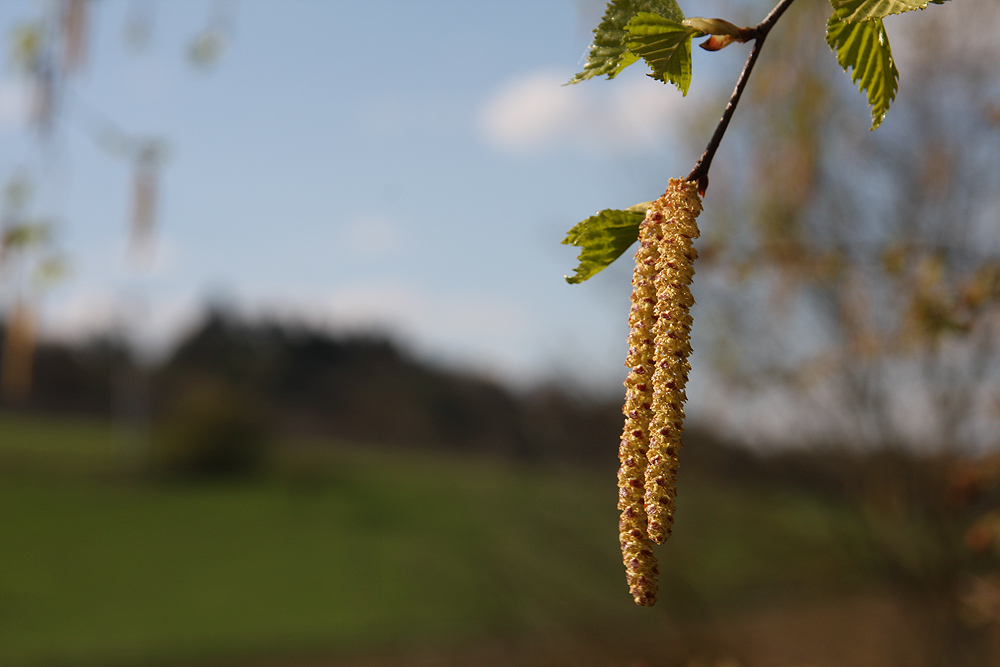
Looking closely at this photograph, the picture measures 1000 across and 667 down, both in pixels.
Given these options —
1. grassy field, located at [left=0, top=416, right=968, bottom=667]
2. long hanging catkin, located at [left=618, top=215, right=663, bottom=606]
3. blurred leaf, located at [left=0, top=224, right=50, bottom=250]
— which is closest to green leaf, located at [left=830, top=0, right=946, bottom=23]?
long hanging catkin, located at [left=618, top=215, right=663, bottom=606]

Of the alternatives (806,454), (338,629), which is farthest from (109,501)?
(806,454)

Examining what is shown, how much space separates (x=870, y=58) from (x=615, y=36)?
9.0 inches

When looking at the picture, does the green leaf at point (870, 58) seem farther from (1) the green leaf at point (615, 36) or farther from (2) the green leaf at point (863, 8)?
(1) the green leaf at point (615, 36)

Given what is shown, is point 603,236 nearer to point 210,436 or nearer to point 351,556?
point 351,556

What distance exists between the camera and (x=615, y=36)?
2.34 ft

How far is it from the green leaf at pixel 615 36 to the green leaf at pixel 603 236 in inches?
4.6

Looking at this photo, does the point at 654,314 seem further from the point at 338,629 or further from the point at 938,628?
the point at 338,629

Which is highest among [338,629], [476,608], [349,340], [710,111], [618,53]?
[349,340]

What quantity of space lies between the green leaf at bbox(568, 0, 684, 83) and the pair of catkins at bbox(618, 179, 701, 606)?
5.6 inches

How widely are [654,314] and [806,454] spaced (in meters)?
6.50

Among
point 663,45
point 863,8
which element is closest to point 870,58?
point 863,8

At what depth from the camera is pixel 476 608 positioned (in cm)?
881

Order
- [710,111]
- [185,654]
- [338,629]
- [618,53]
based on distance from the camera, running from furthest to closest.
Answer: [338,629]
[185,654]
[710,111]
[618,53]

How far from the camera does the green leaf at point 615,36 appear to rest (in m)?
0.70
